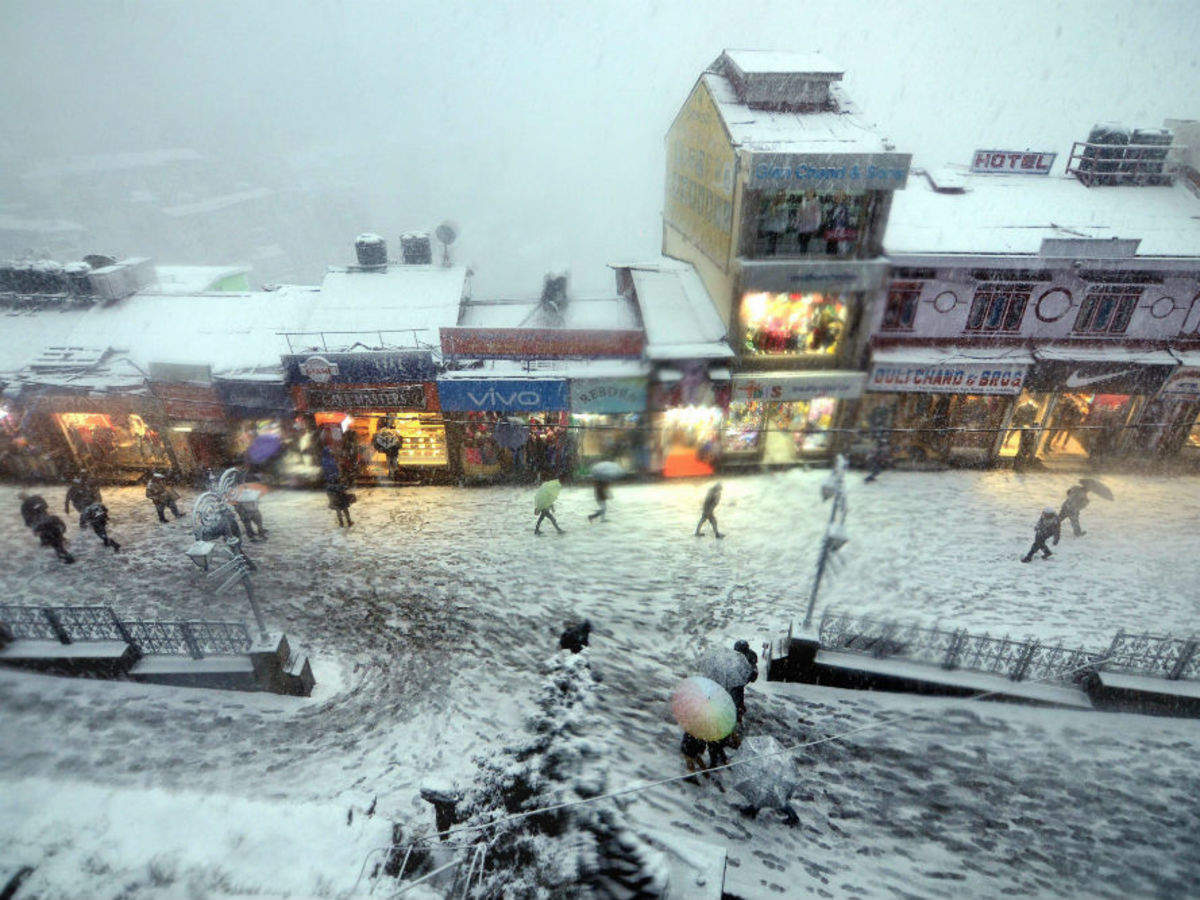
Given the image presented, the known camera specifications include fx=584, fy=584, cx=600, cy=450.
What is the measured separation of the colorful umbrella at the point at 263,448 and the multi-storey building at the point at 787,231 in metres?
13.9

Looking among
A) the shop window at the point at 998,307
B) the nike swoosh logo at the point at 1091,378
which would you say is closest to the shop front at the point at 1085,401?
the nike swoosh logo at the point at 1091,378

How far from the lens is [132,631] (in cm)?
1071

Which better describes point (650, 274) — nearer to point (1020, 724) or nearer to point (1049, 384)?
point (1049, 384)

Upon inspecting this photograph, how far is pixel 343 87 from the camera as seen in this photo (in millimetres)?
148375

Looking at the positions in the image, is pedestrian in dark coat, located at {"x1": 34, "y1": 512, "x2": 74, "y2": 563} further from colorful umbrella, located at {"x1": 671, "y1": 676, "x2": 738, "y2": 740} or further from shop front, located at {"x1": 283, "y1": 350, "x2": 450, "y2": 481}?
colorful umbrella, located at {"x1": 671, "y1": 676, "x2": 738, "y2": 740}

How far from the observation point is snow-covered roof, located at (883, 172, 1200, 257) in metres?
17.3

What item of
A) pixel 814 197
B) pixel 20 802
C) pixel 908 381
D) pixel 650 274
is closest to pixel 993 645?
pixel 908 381

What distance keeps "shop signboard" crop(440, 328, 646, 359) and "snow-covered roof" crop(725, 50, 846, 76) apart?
8.80 m

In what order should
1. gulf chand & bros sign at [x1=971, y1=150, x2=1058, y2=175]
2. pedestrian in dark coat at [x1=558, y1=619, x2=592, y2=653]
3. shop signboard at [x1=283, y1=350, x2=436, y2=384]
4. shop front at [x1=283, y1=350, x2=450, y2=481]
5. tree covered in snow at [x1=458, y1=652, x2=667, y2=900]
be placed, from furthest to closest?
A: 1. gulf chand & bros sign at [x1=971, y1=150, x2=1058, y2=175]
2. shop front at [x1=283, y1=350, x2=450, y2=481]
3. shop signboard at [x1=283, y1=350, x2=436, y2=384]
4. pedestrian in dark coat at [x1=558, y1=619, x2=592, y2=653]
5. tree covered in snow at [x1=458, y1=652, x2=667, y2=900]

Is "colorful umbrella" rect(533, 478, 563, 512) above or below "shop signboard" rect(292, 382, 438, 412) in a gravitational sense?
below

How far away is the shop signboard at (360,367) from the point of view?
54.6 ft

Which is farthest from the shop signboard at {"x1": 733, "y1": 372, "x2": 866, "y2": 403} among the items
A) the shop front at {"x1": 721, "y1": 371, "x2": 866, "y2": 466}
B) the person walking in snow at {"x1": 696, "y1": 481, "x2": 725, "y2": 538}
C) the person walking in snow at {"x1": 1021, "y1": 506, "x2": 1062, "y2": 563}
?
the person walking in snow at {"x1": 1021, "y1": 506, "x2": 1062, "y2": 563}

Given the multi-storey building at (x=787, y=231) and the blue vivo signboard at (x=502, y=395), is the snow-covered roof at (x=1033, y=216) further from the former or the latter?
the blue vivo signboard at (x=502, y=395)

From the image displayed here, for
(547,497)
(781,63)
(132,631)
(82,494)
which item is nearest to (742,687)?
(547,497)
